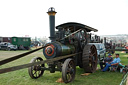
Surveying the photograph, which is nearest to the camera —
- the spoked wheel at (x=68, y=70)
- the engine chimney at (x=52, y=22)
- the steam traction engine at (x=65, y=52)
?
the spoked wheel at (x=68, y=70)

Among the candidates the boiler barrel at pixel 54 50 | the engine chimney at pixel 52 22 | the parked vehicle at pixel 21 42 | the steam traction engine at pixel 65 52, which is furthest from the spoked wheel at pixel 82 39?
the parked vehicle at pixel 21 42

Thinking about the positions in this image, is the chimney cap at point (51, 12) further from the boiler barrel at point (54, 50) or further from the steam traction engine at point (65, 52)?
the boiler barrel at point (54, 50)

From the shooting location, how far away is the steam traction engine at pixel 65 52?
5.41m

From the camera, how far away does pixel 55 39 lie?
583 cm

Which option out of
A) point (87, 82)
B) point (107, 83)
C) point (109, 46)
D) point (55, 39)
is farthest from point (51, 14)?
point (109, 46)

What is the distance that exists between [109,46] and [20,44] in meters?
15.4

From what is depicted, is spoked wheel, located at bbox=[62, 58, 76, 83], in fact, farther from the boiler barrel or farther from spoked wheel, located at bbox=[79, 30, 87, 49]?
spoked wheel, located at bbox=[79, 30, 87, 49]

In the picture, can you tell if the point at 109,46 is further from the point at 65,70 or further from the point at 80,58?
the point at 65,70

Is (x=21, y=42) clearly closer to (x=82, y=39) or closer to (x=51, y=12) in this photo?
(x=82, y=39)

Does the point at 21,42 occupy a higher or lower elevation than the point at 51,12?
lower

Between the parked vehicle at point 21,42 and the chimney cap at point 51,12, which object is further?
the parked vehicle at point 21,42

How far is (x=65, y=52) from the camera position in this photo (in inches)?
228

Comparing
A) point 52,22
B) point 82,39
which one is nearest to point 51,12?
point 52,22

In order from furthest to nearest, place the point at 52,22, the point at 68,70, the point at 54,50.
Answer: the point at 52,22 < the point at 54,50 < the point at 68,70
